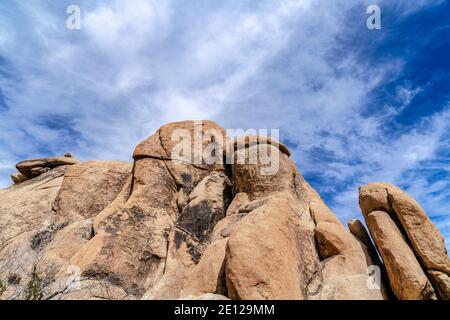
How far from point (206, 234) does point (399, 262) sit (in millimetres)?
6230

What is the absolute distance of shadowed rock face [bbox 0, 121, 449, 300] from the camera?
8992 millimetres

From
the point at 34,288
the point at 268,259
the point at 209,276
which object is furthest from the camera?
the point at 34,288

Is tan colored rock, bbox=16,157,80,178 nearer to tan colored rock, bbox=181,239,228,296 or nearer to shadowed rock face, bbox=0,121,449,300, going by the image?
shadowed rock face, bbox=0,121,449,300

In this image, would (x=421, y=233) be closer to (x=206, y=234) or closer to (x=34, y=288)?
(x=206, y=234)

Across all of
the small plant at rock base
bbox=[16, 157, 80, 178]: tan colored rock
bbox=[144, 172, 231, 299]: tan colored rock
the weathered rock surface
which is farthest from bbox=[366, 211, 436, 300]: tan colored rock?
bbox=[16, 157, 80, 178]: tan colored rock

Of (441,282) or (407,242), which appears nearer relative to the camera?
(441,282)

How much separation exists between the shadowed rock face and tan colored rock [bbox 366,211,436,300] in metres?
0.03

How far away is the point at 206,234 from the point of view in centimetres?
1217

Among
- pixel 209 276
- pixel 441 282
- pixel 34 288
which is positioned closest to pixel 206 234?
pixel 209 276

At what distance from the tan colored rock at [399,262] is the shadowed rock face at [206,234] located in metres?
0.03

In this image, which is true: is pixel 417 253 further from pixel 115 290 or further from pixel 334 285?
pixel 115 290

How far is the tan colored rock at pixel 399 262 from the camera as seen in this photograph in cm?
908

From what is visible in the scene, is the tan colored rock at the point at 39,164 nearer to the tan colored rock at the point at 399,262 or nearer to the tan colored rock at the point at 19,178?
the tan colored rock at the point at 19,178

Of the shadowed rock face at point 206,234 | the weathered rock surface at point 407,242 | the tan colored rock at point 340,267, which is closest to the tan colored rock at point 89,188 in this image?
the shadowed rock face at point 206,234
